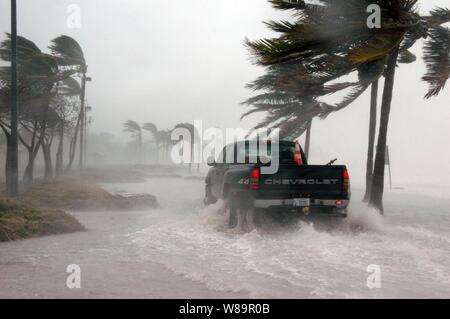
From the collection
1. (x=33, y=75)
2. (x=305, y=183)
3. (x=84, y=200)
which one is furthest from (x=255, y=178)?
(x=33, y=75)

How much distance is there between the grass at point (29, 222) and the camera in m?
8.39

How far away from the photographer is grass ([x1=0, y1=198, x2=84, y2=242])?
8.39 m

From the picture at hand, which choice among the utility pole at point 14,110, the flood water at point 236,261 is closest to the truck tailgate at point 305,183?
the flood water at point 236,261

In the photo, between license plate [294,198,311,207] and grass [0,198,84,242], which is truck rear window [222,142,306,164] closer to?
license plate [294,198,311,207]

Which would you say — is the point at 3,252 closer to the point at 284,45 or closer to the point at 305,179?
the point at 305,179

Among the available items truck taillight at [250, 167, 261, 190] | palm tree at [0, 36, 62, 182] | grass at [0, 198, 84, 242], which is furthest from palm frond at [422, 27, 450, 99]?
palm tree at [0, 36, 62, 182]

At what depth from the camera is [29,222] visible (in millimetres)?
8938

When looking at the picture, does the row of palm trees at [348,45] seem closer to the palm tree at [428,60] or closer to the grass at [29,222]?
the palm tree at [428,60]

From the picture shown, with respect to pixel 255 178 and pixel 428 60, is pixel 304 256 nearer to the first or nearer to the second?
pixel 255 178

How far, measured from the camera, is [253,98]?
26.7m

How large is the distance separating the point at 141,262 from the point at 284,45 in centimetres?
579

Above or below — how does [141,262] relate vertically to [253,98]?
below
